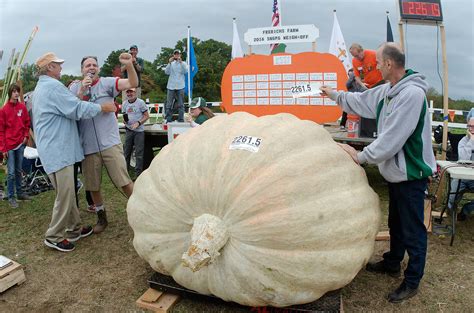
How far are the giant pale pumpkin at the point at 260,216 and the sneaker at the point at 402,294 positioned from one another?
0.65 meters

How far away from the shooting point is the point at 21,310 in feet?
9.87

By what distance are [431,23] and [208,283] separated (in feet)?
17.6

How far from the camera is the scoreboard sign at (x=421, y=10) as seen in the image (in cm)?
555

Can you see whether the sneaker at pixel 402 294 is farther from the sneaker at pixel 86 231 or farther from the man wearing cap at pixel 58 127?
the sneaker at pixel 86 231

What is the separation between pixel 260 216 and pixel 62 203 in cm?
247

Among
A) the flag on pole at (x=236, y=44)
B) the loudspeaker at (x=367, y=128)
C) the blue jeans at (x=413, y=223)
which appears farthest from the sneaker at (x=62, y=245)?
the flag on pole at (x=236, y=44)

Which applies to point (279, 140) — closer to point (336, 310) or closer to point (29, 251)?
point (336, 310)

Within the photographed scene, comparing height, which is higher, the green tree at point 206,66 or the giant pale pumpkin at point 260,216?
the green tree at point 206,66

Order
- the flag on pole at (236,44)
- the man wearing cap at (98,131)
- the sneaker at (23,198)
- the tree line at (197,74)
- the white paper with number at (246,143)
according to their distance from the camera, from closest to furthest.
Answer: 1. the white paper with number at (246,143)
2. the man wearing cap at (98,131)
3. the sneaker at (23,198)
4. the flag on pole at (236,44)
5. the tree line at (197,74)

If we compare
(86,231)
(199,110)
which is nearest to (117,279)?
(86,231)

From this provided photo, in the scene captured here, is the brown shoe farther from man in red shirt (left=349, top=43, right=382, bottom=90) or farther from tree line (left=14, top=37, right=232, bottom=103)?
tree line (left=14, top=37, right=232, bottom=103)

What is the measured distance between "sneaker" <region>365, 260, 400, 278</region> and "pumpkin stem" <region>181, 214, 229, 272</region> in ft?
5.63

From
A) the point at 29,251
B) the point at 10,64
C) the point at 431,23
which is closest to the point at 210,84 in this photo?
the point at 10,64

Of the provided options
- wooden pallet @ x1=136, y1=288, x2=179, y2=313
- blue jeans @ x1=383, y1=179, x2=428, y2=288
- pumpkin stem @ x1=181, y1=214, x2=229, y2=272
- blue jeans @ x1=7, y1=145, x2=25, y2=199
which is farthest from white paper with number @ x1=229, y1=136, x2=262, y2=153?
blue jeans @ x1=7, y1=145, x2=25, y2=199
